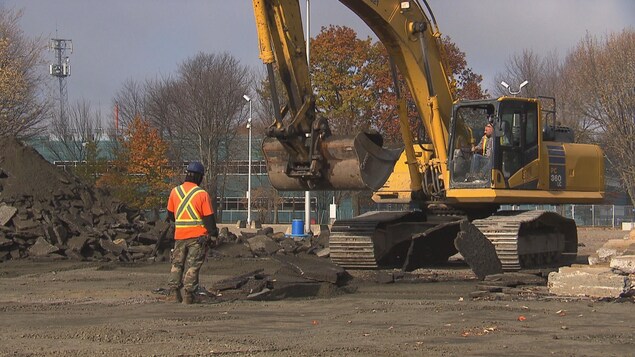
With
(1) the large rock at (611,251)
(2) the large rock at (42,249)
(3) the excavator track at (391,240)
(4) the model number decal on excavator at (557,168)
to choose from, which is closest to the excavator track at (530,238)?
(4) the model number decal on excavator at (557,168)

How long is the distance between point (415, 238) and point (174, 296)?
18.7 ft

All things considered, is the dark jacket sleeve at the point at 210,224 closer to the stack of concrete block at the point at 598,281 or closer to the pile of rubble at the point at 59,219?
the stack of concrete block at the point at 598,281

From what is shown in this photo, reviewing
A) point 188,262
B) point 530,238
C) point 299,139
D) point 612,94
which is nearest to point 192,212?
point 188,262

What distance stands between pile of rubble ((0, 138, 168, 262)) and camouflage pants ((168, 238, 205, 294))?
7953 mm

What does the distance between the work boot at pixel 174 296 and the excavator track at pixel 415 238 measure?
5.25 meters

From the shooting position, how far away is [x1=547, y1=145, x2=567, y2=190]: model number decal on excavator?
54.0 feet

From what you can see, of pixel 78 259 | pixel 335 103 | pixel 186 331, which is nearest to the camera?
pixel 186 331

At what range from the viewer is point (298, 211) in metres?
59.8

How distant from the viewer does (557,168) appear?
1656 cm

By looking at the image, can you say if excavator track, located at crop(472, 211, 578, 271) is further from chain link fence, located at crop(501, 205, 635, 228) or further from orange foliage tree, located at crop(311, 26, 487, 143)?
chain link fence, located at crop(501, 205, 635, 228)

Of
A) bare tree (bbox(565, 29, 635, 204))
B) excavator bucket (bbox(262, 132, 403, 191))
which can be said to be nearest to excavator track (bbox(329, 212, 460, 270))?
excavator bucket (bbox(262, 132, 403, 191))

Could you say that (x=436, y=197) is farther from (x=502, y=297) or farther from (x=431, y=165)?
(x=502, y=297)

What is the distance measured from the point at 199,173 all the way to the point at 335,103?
2956 centimetres

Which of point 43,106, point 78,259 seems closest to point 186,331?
point 78,259
